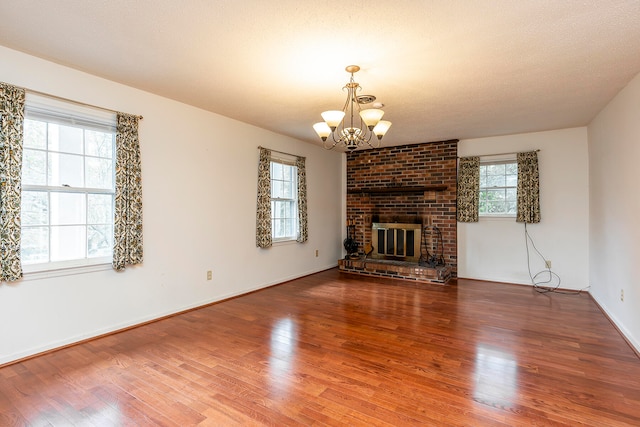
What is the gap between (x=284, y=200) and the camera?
5570 mm

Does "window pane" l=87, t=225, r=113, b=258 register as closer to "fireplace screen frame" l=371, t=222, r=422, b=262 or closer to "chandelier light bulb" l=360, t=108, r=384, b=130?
"chandelier light bulb" l=360, t=108, r=384, b=130

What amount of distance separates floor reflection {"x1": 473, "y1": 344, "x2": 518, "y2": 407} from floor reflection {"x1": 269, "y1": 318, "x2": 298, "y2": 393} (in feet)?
4.21

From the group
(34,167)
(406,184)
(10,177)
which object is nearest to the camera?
(10,177)

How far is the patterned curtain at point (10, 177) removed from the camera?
251 cm

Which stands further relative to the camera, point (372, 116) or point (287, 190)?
point (287, 190)

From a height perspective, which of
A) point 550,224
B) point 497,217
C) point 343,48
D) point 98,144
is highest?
point 343,48

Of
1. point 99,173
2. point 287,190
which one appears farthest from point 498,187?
point 99,173

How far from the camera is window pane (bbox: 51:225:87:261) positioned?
2908 millimetres

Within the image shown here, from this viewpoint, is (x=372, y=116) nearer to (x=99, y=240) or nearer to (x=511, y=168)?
(x=99, y=240)

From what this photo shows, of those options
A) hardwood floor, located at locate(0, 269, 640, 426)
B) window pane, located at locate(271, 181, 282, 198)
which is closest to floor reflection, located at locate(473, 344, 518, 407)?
hardwood floor, located at locate(0, 269, 640, 426)

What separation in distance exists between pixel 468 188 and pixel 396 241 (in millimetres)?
1566

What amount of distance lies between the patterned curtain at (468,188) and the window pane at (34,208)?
18.1 ft

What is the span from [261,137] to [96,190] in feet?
7.93

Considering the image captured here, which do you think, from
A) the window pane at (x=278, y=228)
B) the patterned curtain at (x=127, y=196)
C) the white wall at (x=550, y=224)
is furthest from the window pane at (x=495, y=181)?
the patterned curtain at (x=127, y=196)
